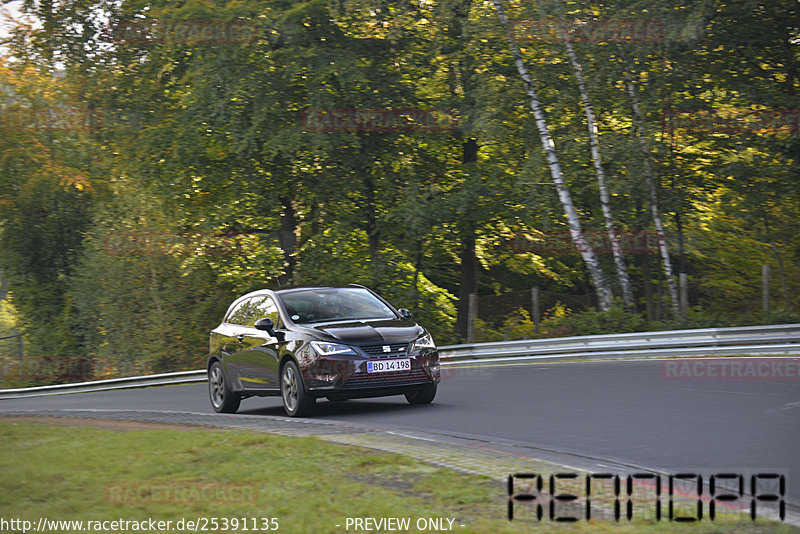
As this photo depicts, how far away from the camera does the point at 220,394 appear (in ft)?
50.1

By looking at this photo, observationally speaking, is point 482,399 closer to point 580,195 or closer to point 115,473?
point 115,473

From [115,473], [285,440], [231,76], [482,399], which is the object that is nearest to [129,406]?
[482,399]

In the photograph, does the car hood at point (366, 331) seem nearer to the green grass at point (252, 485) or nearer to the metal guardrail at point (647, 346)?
the green grass at point (252, 485)

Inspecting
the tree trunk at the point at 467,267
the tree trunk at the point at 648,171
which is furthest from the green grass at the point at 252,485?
the tree trunk at the point at 467,267

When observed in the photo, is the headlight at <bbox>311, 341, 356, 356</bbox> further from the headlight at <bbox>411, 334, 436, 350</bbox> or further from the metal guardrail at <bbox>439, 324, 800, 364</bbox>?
the metal guardrail at <bbox>439, 324, 800, 364</bbox>

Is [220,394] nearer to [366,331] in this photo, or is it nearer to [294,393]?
[294,393]

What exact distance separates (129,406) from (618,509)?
46.5 ft

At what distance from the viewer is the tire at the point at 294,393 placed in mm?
12862

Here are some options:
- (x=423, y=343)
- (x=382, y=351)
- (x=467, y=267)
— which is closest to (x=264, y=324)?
(x=382, y=351)

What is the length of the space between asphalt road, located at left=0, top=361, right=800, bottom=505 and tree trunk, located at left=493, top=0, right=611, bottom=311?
8221 millimetres

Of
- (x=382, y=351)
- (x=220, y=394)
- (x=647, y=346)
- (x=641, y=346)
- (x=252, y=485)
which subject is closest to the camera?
(x=252, y=485)

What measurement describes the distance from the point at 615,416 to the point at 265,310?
5148 millimetres

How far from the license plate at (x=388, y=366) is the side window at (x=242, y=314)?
2.65 meters

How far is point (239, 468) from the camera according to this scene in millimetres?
8484
